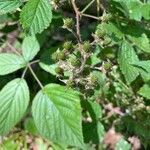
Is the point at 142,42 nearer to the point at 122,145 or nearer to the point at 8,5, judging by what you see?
the point at 8,5

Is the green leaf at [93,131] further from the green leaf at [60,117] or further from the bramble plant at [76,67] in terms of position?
the green leaf at [60,117]

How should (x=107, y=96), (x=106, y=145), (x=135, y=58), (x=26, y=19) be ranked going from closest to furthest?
1. (x=26, y=19)
2. (x=135, y=58)
3. (x=107, y=96)
4. (x=106, y=145)

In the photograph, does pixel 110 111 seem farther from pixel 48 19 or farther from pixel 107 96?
pixel 48 19

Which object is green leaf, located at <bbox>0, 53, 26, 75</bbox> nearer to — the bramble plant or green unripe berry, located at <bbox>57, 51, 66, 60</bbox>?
the bramble plant

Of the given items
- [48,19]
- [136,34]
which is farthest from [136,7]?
[48,19]

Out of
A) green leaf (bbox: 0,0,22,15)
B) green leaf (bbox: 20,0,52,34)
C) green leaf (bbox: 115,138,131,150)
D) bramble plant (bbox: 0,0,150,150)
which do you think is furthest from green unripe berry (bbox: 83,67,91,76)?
green leaf (bbox: 115,138,131,150)

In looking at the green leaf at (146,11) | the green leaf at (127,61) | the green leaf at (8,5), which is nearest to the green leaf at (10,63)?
the green leaf at (8,5)

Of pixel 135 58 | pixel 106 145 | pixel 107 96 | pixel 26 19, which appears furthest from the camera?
pixel 106 145

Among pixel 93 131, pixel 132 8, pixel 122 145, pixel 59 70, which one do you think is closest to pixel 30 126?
pixel 122 145
